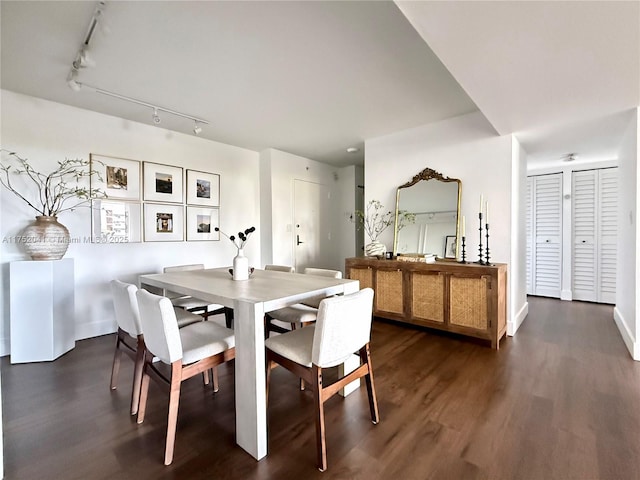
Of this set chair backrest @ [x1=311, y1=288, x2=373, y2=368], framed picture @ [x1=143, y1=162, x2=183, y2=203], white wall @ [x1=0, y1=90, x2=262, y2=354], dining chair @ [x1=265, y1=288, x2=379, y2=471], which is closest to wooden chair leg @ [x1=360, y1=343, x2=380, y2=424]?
dining chair @ [x1=265, y1=288, x2=379, y2=471]

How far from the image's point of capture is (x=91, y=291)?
10.6 ft

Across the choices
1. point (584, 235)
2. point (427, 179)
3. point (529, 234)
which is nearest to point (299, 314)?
point (427, 179)

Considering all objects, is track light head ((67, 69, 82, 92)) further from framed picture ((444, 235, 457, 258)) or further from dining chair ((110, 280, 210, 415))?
framed picture ((444, 235, 457, 258))

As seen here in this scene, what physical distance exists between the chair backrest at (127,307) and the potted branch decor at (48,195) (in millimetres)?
1369

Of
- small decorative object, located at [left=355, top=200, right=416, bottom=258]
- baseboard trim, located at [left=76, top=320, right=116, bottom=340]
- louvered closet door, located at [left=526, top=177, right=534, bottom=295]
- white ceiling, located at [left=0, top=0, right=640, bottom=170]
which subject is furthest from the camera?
louvered closet door, located at [left=526, top=177, right=534, bottom=295]

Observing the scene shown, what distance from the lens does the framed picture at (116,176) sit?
3229 mm

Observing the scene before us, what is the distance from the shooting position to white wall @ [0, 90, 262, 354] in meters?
2.79

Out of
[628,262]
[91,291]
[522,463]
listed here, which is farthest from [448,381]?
[91,291]

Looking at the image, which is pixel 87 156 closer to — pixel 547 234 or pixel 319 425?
pixel 319 425

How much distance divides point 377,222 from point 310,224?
1.50m

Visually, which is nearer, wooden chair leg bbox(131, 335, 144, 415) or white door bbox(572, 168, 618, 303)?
wooden chair leg bbox(131, 335, 144, 415)

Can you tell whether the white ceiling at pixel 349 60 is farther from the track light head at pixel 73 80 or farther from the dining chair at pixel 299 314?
the dining chair at pixel 299 314

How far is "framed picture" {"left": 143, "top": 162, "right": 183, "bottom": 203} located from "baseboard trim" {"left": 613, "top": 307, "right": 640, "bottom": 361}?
16.4 ft

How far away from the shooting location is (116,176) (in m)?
3.36
